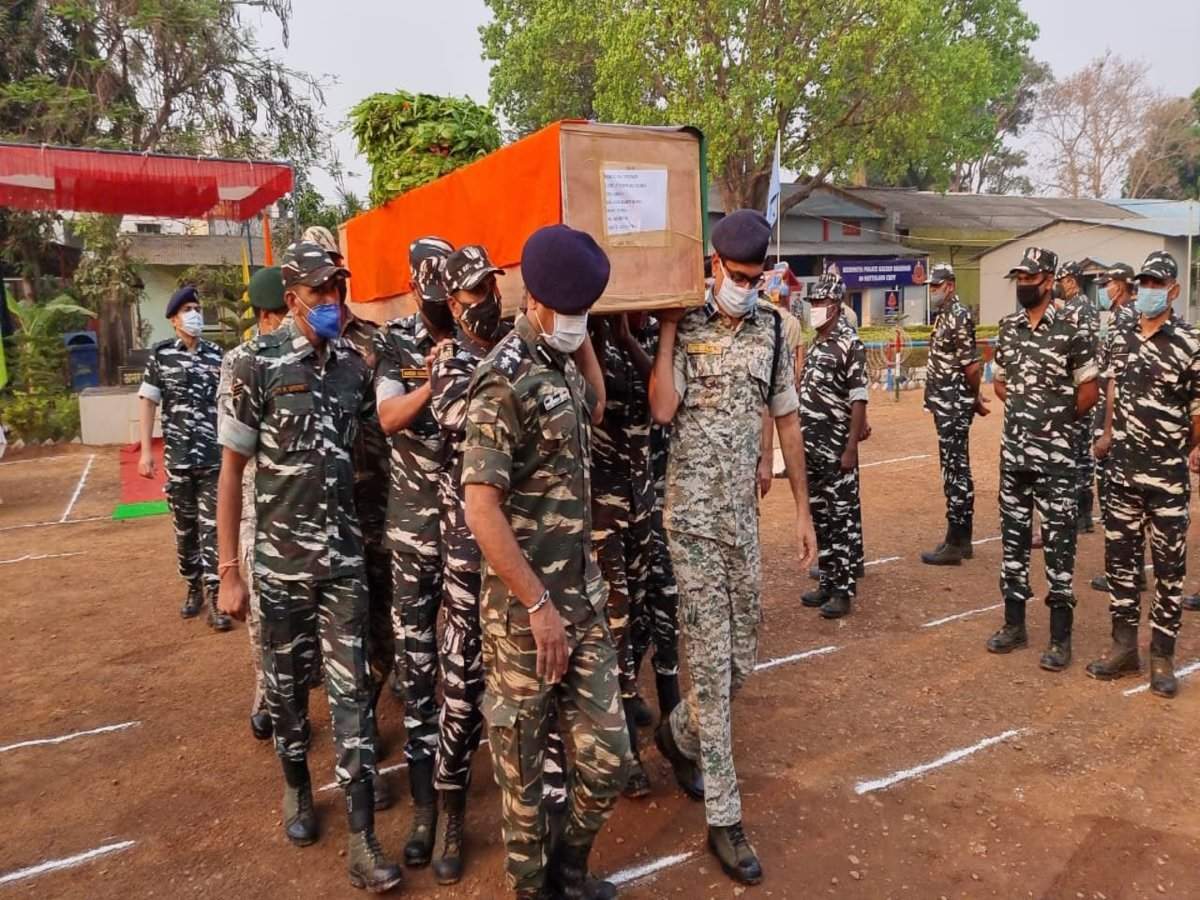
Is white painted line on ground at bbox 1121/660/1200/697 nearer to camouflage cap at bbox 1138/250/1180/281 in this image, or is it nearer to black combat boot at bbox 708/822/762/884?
camouflage cap at bbox 1138/250/1180/281

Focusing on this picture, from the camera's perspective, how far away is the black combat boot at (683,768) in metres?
3.54

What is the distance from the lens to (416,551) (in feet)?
11.0

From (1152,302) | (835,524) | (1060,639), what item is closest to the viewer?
(1152,302)

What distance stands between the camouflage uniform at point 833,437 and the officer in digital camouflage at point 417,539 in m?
2.97

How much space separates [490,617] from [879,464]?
28.8ft

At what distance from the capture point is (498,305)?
2908mm

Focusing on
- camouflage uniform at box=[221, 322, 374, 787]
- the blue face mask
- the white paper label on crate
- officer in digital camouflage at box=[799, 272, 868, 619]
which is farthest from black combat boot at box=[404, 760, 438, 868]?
the blue face mask

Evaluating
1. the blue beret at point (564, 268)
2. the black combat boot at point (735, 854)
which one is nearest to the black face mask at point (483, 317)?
the blue beret at point (564, 268)

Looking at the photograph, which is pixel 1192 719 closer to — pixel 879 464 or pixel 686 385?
pixel 686 385

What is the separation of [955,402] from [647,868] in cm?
463

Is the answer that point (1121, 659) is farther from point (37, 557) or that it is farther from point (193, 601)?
point (37, 557)

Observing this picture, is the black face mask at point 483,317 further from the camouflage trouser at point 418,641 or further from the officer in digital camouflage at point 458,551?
the camouflage trouser at point 418,641

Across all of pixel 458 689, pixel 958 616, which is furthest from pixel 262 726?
pixel 958 616

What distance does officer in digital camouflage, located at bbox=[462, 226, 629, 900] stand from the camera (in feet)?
7.96
